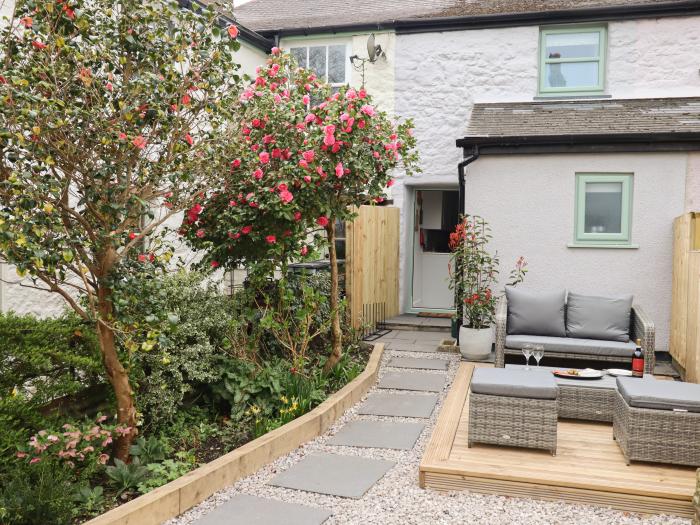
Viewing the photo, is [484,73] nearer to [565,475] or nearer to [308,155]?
[308,155]

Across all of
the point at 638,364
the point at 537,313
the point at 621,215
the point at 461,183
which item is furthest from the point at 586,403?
the point at 461,183

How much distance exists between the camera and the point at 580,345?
23.7 ft

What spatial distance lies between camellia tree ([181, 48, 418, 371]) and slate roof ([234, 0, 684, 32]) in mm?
5395

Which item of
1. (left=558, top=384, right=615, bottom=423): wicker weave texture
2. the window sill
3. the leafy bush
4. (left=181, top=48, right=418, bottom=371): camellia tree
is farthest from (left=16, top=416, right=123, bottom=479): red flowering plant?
the window sill

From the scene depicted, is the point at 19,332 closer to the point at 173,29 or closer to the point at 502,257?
the point at 173,29

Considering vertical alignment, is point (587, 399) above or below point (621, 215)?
below

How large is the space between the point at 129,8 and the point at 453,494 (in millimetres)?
3876

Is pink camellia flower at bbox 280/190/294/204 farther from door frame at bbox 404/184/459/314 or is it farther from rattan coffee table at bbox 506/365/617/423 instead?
door frame at bbox 404/184/459/314

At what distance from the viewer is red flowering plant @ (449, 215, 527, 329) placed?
8.41m

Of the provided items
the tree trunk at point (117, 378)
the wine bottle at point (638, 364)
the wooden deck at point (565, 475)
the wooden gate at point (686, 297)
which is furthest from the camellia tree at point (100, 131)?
the wooden gate at point (686, 297)

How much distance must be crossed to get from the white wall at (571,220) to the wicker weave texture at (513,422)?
13.8 ft

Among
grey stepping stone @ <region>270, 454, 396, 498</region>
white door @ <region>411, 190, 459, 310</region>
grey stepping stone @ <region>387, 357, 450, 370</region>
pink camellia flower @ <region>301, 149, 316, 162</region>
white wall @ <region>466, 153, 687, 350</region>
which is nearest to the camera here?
grey stepping stone @ <region>270, 454, 396, 498</region>

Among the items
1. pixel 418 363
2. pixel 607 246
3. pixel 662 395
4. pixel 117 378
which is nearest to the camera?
pixel 117 378

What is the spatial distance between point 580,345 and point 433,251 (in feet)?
16.1
